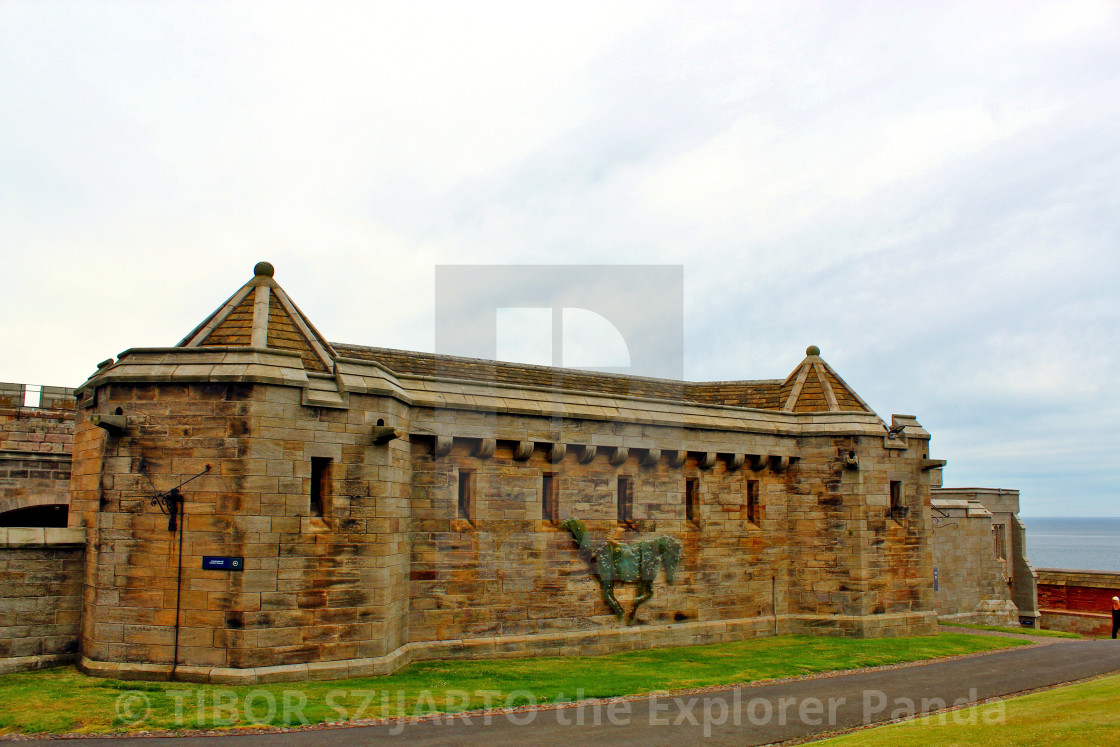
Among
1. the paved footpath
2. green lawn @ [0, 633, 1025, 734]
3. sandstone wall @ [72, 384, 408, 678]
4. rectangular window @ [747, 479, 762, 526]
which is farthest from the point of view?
rectangular window @ [747, 479, 762, 526]

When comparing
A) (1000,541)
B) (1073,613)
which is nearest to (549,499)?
(1000,541)

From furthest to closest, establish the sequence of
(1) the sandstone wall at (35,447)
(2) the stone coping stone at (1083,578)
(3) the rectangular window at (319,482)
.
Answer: (2) the stone coping stone at (1083,578)
(1) the sandstone wall at (35,447)
(3) the rectangular window at (319,482)

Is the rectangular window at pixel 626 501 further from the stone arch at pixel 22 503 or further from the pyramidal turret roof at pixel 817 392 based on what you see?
the stone arch at pixel 22 503

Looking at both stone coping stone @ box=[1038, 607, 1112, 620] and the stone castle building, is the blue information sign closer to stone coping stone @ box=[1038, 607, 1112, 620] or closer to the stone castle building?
the stone castle building

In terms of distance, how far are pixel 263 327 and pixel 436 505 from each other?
15.6 feet

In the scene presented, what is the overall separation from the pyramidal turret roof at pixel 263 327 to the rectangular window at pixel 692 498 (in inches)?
381

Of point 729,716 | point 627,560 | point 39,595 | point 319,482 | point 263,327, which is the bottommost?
point 729,716

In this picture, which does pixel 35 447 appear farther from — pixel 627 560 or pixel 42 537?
pixel 627 560

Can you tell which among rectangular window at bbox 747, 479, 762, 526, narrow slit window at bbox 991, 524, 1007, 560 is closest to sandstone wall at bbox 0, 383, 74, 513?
rectangular window at bbox 747, 479, 762, 526

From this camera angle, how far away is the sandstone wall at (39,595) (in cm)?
1303

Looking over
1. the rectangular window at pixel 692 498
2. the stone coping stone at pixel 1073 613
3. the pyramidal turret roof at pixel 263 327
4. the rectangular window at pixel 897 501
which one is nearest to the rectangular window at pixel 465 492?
the pyramidal turret roof at pixel 263 327

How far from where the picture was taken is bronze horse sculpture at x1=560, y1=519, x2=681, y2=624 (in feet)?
59.6

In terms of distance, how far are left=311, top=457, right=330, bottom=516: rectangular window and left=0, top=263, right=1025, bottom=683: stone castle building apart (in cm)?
→ 5

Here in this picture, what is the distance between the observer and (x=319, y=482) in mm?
14195
